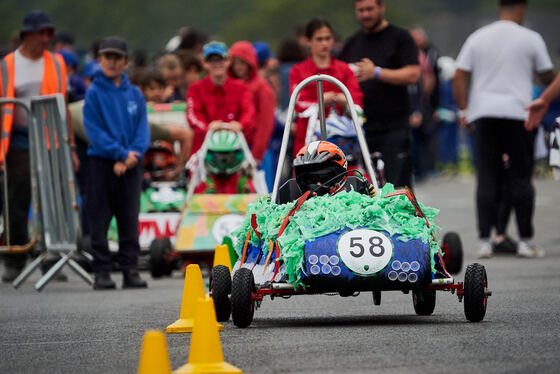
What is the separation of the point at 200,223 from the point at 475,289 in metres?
5.48

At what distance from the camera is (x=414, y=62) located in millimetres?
12914

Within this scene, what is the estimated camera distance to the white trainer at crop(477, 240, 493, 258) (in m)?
13.9

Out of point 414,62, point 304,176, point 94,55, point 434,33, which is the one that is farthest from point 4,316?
point 434,33

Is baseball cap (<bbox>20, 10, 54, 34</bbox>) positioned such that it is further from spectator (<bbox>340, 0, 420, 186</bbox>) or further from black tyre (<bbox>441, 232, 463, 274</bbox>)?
black tyre (<bbox>441, 232, 463, 274</bbox>)

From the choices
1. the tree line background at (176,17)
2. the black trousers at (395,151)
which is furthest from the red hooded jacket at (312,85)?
the tree line background at (176,17)

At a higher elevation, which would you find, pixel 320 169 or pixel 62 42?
pixel 62 42

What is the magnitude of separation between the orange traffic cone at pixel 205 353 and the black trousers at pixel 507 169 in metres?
8.20

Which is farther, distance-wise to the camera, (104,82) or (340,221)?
(104,82)

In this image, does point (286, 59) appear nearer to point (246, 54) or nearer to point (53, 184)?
point (246, 54)

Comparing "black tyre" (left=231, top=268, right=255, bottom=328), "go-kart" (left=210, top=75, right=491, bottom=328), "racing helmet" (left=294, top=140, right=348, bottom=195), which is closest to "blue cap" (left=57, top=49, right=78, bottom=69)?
"racing helmet" (left=294, top=140, right=348, bottom=195)

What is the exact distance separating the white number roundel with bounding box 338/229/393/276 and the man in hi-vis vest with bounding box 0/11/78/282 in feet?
18.6

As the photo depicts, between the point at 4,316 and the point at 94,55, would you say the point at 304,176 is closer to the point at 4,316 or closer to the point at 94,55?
the point at 4,316

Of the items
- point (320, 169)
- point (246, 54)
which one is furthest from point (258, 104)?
point (320, 169)

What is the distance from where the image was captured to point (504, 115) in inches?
551
